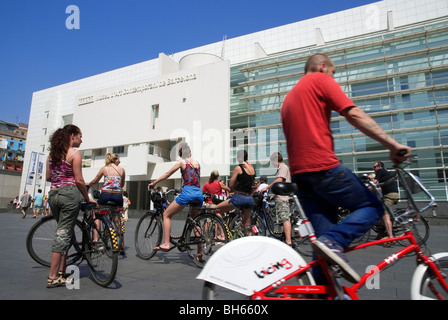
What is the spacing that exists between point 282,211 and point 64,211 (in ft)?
12.1

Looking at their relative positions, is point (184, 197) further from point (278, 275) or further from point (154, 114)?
point (154, 114)

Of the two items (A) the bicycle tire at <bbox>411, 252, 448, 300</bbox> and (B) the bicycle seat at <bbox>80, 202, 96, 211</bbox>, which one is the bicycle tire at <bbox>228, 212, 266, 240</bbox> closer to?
(B) the bicycle seat at <bbox>80, 202, 96, 211</bbox>

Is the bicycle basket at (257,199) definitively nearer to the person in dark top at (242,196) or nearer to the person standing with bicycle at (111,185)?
the person in dark top at (242,196)

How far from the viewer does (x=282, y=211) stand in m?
5.53

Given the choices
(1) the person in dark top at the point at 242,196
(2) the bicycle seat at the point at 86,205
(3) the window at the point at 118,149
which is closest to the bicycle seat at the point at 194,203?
(1) the person in dark top at the point at 242,196

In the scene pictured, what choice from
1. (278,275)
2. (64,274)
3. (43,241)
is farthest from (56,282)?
(278,275)

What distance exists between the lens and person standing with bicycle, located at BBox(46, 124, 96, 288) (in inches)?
124

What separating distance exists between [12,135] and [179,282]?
10158 centimetres

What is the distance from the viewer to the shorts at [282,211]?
5488 mm

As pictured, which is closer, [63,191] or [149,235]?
[63,191]

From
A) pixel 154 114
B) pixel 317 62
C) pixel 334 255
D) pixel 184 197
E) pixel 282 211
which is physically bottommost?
pixel 334 255

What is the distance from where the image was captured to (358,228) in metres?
1.71

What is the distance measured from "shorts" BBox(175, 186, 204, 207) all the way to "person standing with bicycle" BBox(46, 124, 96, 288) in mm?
1244

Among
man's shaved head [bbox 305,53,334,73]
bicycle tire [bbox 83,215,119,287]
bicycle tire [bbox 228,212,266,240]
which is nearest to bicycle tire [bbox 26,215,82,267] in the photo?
bicycle tire [bbox 83,215,119,287]
